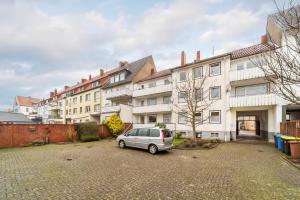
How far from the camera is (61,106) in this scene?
154 feet

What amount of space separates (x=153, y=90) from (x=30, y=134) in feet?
52.0

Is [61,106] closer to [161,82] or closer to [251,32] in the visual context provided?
[161,82]

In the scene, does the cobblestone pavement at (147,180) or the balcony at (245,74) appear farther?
the balcony at (245,74)

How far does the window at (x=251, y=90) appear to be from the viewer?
16.1 meters

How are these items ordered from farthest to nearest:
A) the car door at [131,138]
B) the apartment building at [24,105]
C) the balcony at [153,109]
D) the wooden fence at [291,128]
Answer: the apartment building at [24,105] → the balcony at [153,109] → the car door at [131,138] → the wooden fence at [291,128]

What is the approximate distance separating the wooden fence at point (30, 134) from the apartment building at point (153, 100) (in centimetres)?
1060

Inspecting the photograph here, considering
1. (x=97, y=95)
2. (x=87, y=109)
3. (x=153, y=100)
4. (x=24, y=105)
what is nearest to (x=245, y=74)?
(x=153, y=100)

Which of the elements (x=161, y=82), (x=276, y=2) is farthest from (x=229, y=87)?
(x=276, y=2)

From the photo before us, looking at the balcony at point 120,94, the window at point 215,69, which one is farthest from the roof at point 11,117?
the window at point 215,69

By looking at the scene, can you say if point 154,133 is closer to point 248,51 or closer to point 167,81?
point 167,81

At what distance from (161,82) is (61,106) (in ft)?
119

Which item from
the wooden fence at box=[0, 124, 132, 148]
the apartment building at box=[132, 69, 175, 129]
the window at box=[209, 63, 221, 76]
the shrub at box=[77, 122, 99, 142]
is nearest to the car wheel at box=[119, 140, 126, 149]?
the shrub at box=[77, 122, 99, 142]

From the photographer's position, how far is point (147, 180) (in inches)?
243

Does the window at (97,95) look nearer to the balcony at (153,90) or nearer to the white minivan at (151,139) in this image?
the balcony at (153,90)
